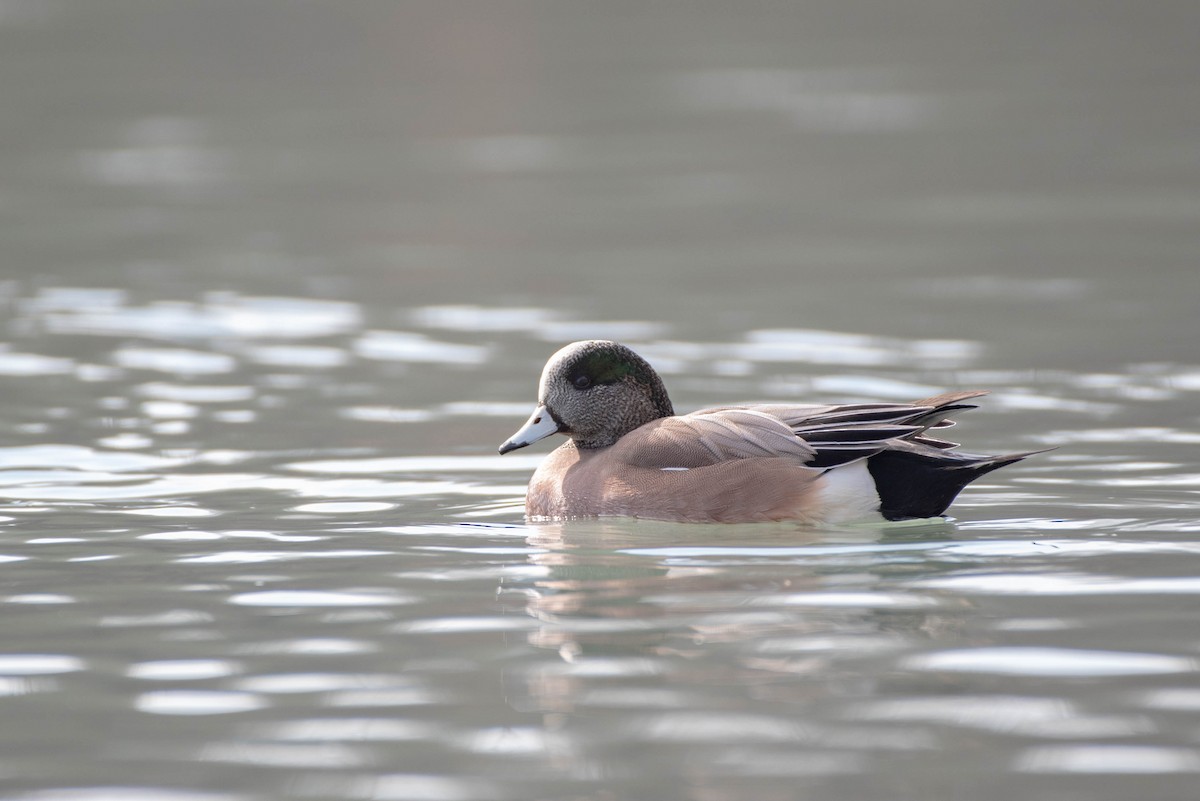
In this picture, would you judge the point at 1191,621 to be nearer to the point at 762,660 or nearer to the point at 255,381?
the point at 762,660

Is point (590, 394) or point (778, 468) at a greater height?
point (590, 394)

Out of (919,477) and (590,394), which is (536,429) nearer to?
(590,394)

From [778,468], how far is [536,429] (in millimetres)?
1091

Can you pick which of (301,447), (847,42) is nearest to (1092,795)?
(301,447)

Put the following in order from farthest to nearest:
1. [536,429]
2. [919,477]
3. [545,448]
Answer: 1. [545,448]
2. [536,429]
3. [919,477]

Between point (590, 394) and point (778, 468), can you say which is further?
point (590, 394)

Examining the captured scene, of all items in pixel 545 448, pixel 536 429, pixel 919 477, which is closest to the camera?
pixel 919 477

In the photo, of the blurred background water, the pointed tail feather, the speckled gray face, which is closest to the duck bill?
the speckled gray face

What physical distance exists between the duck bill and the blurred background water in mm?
320

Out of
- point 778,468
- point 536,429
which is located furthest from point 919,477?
point 536,429

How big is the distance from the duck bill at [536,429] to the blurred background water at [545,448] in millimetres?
320

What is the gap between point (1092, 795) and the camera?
13.2ft

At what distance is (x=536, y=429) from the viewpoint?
7.20 meters

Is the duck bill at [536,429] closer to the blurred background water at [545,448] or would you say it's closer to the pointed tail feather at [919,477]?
the blurred background water at [545,448]
